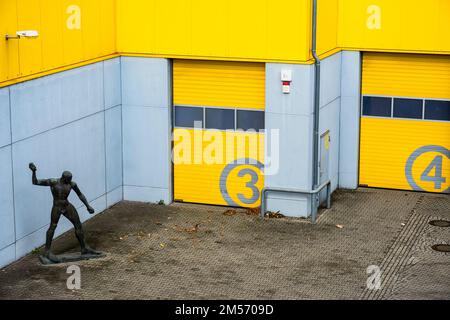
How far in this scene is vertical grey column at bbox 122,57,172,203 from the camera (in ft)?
68.5

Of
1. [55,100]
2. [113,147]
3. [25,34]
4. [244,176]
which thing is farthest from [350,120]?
[25,34]

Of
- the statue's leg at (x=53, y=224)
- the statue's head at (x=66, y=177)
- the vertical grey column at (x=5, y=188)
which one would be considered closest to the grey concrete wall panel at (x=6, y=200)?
the vertical grey column at (x=5, y=188)

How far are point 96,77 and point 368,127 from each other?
6102 mm

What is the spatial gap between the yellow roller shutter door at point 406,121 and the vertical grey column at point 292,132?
2.63 metres

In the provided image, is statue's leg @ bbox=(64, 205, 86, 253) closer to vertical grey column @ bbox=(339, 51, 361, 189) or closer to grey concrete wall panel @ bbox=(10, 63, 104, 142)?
grey concrete wall panel @ bbox=(10, 63, 104, 142)

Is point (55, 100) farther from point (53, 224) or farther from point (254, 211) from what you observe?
point (254, 211)

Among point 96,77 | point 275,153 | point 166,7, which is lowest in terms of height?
point 275,153

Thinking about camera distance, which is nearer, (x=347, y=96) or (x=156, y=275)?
(x=156, y=275)

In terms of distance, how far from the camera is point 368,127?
2228 centimetres

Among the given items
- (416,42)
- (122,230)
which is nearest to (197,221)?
(122,230)

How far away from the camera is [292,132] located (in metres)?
20.1
